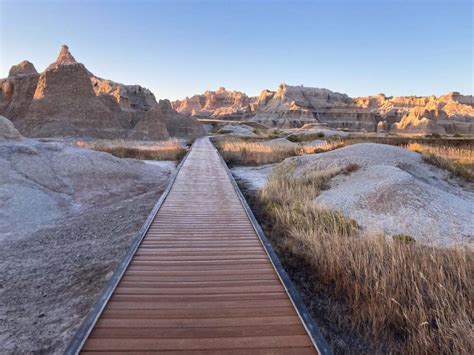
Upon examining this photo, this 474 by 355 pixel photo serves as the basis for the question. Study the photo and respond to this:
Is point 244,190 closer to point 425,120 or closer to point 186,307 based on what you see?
point 186,307

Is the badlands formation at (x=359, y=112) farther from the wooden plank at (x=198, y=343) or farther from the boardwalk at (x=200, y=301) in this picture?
the wooden plank at (x=198, y=343)

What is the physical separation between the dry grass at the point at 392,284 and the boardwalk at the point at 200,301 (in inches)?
35.0

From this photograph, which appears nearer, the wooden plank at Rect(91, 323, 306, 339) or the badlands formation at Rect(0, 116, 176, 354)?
the wooden plank at Rect(91, 323, 306, 339)

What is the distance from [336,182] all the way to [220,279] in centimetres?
829

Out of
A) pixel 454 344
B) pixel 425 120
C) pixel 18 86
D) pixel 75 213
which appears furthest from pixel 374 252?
pixel 425 120

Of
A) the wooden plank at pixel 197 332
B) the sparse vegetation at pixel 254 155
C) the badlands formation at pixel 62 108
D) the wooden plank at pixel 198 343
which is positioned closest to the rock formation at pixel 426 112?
the sparse vegetation at pixel 254 155

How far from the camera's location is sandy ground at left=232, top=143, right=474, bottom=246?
6.81 m

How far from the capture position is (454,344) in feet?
10.0

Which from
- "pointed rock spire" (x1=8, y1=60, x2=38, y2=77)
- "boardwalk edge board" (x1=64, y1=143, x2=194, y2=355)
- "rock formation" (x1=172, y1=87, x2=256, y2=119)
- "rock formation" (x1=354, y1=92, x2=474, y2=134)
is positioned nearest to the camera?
"boardwalk edge board" (x1=64, y1=143, x2=194, y2=355)

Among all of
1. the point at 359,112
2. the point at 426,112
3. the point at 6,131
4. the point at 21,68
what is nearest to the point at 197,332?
the point at 6,131

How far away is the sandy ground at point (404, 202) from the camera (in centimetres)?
681

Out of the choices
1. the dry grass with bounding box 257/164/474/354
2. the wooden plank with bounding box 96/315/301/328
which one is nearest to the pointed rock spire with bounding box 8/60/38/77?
the dry grass with bounding box 257/164/474/354

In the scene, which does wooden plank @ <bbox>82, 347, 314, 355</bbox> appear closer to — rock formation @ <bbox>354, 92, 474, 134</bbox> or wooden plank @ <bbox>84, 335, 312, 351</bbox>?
wooden plank @ <bbox>84, 335, 312, 351</bbox>

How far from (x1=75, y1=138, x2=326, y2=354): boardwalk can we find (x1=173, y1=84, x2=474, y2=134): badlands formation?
86898mm
